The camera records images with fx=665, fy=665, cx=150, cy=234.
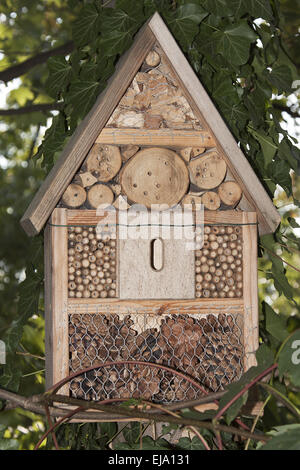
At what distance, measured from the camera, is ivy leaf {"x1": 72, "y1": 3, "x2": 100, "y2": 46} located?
1.23 m

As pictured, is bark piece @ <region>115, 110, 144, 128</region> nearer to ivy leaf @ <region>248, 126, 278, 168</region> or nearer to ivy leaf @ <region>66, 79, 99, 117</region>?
ivy leaf @ <region>66, 79, 99, 117</region>

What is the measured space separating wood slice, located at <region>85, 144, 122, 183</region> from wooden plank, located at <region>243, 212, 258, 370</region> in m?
0.24

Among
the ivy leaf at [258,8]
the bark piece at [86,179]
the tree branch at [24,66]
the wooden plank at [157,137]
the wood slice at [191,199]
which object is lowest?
the wood slice at [191,199]

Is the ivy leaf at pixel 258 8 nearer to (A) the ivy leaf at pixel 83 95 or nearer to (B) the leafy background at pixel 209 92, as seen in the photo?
(B) the leafy background at pixel 209 92

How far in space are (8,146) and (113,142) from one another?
10.1 ft

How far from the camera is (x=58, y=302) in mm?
1073

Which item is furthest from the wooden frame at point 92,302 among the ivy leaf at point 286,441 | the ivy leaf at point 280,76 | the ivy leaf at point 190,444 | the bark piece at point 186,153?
the ivy leaf at point 286,441

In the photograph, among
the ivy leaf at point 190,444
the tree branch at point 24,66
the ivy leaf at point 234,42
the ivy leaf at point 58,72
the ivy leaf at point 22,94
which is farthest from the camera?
the ivy leaf at point 22,94

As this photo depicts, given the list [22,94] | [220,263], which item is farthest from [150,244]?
[22,94]

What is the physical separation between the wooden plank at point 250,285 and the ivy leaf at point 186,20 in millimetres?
328

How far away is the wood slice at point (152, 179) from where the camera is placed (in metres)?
1.11

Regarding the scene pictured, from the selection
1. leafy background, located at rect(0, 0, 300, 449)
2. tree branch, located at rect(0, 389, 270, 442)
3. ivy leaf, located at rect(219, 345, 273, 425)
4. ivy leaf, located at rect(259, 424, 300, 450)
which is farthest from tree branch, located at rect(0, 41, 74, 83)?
ivy leaf, located at rect(259, 424, 300, 450)
